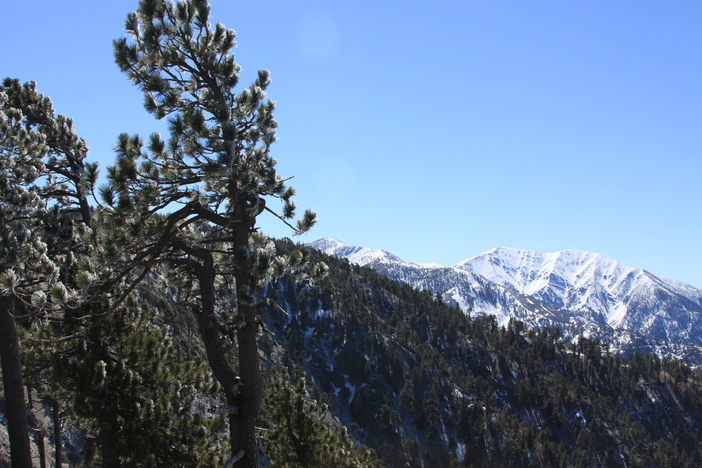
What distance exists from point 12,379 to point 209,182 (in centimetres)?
843

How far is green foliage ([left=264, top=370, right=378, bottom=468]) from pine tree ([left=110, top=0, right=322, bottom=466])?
11462 millimetres

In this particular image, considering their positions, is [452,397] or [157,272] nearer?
[157,272]

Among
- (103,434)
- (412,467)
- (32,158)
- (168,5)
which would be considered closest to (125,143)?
(168,5)

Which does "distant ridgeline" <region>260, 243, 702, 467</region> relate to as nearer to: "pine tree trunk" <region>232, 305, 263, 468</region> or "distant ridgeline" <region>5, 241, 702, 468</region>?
"distant ridgeline" <region>5, 241, 702, 468</region>

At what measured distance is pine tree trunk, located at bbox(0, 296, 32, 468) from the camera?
45.0ft

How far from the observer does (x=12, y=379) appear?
45.2 feet

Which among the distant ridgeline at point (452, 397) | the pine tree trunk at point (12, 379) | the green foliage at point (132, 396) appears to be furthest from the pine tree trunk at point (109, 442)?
the distant ridgeline at point (452, 397)

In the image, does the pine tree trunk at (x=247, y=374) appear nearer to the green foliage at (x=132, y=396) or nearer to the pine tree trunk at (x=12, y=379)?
the green foliage at (x=132, y=396)

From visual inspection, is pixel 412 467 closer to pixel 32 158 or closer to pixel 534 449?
pixel 534 449

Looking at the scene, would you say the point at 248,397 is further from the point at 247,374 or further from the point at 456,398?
the point at 456,398

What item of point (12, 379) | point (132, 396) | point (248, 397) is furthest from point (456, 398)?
point (248, 397)

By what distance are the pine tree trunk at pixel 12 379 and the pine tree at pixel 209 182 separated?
6.28 m

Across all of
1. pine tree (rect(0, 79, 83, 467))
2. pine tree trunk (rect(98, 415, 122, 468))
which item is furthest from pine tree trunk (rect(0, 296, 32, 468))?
pine tree trunk (rect(98, 415, 122, 468))

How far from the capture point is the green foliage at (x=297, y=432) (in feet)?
67.0
